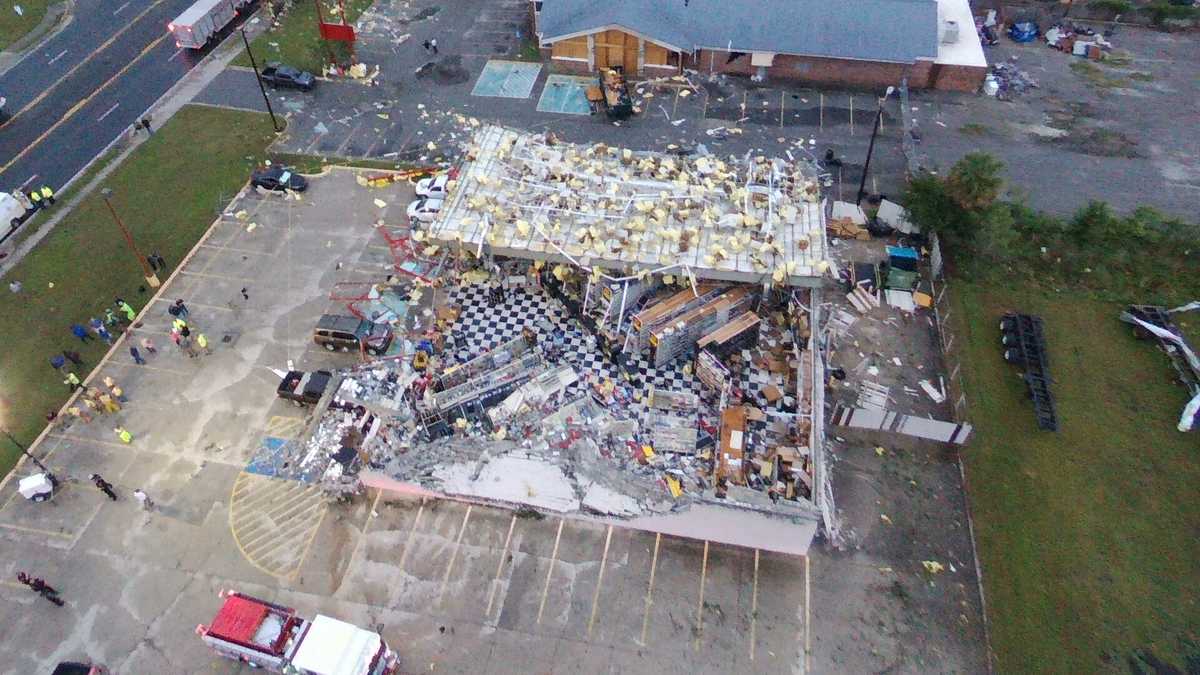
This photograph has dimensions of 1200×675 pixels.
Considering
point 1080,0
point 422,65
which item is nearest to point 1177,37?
point 1080,0

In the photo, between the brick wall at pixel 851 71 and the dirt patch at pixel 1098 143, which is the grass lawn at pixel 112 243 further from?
the dirt patch at pixel 1098 143

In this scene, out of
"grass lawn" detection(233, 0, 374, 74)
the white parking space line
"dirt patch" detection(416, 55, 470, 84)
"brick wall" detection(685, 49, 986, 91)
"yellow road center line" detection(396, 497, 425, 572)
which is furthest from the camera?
"grass lawn" detection(233, 0, 374, 74)

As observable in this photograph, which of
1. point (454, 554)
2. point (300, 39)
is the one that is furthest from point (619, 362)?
point (300, 39)

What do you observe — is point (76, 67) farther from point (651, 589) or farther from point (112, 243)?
point (651, 589)

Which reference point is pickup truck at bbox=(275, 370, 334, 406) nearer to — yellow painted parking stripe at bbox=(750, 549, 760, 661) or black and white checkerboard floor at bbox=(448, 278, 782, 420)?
black and white checkerboard floor at bbox=(448, 278, 782, 420)

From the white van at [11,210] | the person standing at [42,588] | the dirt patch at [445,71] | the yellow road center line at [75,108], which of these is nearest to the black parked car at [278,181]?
the white van at [11,210]

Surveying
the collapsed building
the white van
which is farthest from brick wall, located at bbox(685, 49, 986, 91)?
the white van

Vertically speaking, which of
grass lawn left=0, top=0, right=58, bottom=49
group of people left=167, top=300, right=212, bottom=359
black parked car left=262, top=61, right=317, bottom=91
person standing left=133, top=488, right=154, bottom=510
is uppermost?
grass lawn left=0, top=0, right=58, bottom=49
